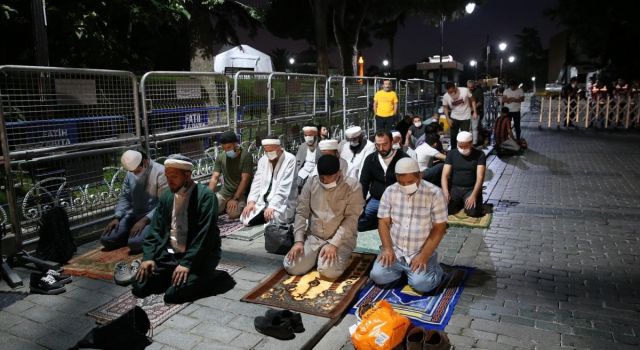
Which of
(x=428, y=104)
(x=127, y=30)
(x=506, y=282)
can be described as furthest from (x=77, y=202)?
(x=428, y=104)

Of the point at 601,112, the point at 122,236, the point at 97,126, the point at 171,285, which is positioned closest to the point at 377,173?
the point at 171,285

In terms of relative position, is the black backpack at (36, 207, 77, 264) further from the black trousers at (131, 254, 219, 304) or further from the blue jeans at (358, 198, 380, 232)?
the blue jeans at (358, 198, 380, 232)

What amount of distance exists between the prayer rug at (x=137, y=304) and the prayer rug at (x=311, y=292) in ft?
2.34

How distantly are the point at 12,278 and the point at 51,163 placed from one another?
1584 mm

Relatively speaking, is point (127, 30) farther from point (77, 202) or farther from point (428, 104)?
point (428, 104)

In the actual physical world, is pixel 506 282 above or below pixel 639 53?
below

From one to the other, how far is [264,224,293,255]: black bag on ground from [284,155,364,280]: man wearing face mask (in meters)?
0.56

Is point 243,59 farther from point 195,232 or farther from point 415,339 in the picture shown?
point 415,339

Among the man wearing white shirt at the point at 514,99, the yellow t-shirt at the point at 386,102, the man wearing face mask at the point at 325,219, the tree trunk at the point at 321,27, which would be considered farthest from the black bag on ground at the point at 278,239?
the tree trunk at the point at 321,27

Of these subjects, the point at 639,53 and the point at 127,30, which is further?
the point at 639,53

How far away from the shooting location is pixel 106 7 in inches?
409

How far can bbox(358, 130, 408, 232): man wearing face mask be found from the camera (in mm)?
6652

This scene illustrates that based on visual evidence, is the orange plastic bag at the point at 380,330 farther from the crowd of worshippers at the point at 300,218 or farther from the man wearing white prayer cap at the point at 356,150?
the man wearing white prayer cap at the point at 356,150

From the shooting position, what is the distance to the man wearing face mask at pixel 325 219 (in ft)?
16.2
